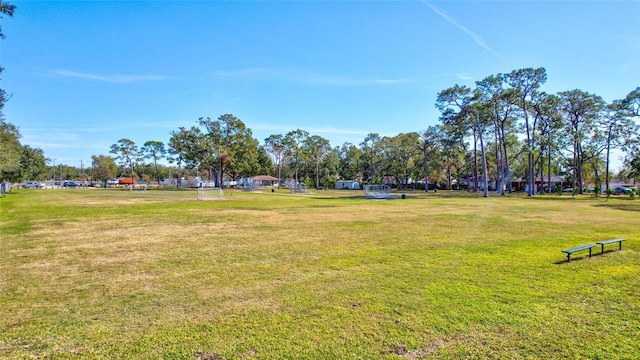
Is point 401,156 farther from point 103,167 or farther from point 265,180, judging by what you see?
point 103,167

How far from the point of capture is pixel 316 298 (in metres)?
5.20

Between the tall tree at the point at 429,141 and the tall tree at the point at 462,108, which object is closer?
the tall tree at the point at 462,108

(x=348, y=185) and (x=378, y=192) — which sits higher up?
(x=348, y=185)

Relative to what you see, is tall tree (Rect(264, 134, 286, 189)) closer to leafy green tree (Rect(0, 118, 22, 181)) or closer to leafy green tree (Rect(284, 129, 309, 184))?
leafy green tree (Rect(284, 129, 309, 184))

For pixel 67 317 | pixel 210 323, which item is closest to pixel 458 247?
pixel 210 323

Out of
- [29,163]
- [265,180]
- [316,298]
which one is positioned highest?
[29,163]

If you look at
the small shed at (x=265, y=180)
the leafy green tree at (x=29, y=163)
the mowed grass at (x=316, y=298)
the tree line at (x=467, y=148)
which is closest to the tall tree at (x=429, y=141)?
the tree line at (x=467, y=148)

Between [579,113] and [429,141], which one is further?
[429,141]

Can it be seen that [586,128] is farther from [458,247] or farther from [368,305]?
[368,305]

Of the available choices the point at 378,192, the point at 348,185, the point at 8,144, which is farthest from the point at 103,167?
the point at 378,192

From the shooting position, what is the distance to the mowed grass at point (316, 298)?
12.3 ft

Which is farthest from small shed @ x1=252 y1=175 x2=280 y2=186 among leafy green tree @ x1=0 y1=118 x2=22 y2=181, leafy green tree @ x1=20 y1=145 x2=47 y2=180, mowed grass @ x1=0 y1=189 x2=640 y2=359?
mowed grass @ x1=0 y1=189 x2=640 y2=359

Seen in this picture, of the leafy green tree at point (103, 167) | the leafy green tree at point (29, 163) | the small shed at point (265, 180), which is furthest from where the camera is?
the leafy green tree at point (103, 167)

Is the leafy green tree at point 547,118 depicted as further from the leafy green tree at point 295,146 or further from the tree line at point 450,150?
the leafy green tree at point 295,146
